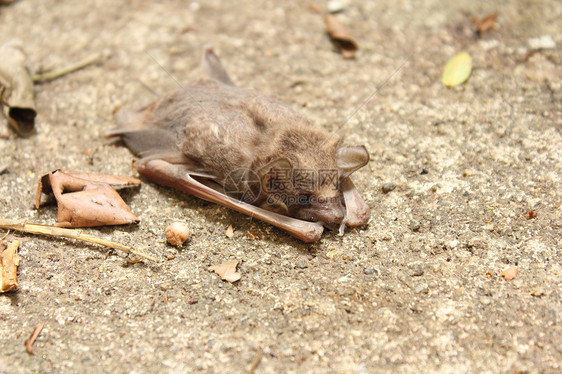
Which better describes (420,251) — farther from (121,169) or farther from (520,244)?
(121,169)

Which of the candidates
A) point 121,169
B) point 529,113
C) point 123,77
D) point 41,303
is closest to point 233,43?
point 123,77

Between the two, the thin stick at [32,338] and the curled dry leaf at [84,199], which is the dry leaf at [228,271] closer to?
the curled dry leaf at [84,199]

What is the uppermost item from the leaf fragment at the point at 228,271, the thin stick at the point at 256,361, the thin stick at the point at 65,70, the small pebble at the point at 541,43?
the thin stick at the point at 65,70

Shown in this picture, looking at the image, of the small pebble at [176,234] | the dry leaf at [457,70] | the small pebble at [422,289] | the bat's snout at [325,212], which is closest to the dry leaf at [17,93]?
the small pebble at [176,234]

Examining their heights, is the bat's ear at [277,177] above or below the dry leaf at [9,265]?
above

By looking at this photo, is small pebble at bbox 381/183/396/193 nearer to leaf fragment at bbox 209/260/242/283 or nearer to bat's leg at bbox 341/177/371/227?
bat's leg at bbox 341/177/371/227

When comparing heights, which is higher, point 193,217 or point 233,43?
point 233,43
